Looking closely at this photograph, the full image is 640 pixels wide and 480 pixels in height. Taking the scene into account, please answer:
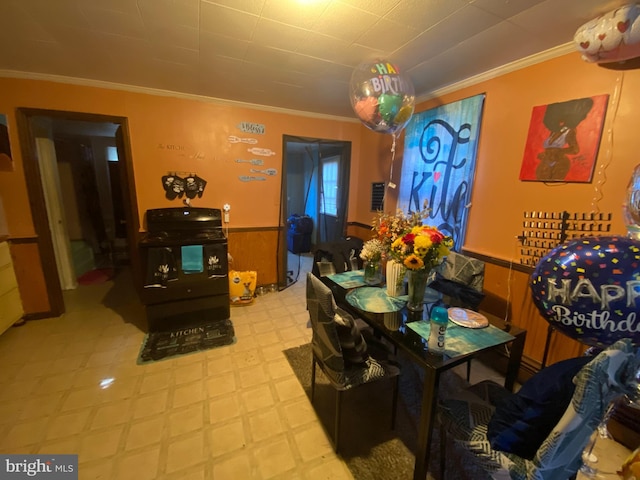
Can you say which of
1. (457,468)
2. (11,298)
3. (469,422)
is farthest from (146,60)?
(457,468)

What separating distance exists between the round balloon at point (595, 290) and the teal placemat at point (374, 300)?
74 centimetres

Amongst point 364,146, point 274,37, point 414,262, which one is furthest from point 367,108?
point 364,146

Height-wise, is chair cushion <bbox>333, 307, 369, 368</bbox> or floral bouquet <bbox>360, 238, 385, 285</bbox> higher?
floral bouquet <bbox>360, 238, 385, 285</bbox>

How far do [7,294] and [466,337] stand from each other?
3.72 metres

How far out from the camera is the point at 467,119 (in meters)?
2.31

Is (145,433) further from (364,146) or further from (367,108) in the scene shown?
(364,146)

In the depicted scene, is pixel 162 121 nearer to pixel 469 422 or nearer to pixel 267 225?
pixel 267 225

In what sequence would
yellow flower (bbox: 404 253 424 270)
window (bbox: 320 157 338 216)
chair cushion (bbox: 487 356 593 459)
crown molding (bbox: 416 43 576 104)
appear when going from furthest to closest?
window (bbox: 320 157 338 216) < crown molding (bbox: 416 43 576 104) < yellow flower (bbox: 404 253 424 270) < chair cushion (bbox: 487 356 593 459)

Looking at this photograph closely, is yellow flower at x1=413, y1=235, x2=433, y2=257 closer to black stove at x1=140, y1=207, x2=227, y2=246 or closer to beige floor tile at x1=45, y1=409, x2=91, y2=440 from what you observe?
black stove at x1=140, y1=207, x2=227, y2=246

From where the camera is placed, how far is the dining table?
3.85 ft

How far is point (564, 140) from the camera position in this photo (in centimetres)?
176

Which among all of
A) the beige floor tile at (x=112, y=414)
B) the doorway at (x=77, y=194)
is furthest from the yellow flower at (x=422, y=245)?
the doorway at (x=77, y=194)

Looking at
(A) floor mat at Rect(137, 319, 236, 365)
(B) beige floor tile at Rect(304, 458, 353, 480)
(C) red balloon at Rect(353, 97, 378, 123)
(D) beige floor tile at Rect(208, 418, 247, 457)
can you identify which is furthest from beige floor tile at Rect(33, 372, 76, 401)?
(C) red balloon at Rect(353, 97, 378, 123)

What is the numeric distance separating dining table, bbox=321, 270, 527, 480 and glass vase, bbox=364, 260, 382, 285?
123 mm
